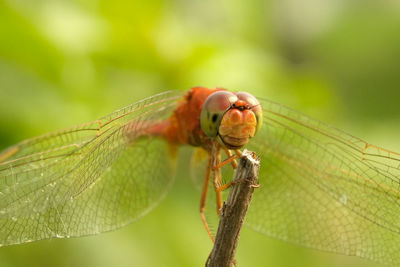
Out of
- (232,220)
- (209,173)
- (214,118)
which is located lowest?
(209,173)

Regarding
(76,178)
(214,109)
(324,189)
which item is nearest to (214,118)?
(214,109)

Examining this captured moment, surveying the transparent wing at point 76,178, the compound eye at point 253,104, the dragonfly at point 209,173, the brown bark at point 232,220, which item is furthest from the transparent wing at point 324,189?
the brown bark at point 232,220

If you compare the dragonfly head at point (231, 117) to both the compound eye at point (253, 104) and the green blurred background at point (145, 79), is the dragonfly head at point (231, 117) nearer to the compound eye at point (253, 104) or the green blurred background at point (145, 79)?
the compound eye at point (253, 104)

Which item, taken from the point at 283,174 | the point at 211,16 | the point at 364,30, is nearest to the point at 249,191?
the point at 283,174

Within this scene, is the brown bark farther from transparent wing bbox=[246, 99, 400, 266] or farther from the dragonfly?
transparent wing bbox=[246, 99, 400, 266]

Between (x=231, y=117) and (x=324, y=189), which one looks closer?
(x=231, y=117)

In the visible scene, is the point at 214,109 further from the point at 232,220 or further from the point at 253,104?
the point at 232,220

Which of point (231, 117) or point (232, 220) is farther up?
point (231, 117)

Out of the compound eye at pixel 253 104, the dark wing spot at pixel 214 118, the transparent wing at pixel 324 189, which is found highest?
the compound eye at pixel 253 104
